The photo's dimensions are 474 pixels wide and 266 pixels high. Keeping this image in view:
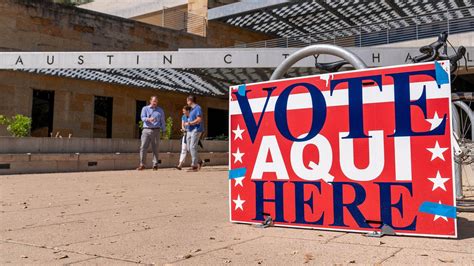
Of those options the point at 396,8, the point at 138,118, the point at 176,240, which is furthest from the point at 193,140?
the point at 396,8

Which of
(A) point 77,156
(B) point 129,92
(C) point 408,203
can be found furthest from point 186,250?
(B) point 129,92

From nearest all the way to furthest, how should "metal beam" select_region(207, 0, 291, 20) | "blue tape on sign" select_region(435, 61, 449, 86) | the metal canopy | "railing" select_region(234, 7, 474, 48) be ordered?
"blue tape on sign" select_region(435, 61, 449, 86) → "railing" select_region(234, 7, 474, 48) → the metal canopy → "metal beam" select_region(207, 0, 291, 20)

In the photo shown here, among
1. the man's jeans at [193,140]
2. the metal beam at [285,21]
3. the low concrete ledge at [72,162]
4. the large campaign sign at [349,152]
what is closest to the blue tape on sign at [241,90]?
the large campaign sign at [349,152]

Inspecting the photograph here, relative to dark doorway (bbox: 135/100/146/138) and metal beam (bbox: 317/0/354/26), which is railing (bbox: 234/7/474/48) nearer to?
metal beam (bbox: 317/0/354/26)

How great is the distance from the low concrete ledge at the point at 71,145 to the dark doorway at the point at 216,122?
9.40 metres

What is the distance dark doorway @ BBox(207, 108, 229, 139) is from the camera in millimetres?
24984

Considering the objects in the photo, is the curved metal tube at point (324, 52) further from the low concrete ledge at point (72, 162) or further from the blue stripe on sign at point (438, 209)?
the low concrete ledge at point (72, 162)

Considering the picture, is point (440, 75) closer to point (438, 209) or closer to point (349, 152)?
point (349, 152)

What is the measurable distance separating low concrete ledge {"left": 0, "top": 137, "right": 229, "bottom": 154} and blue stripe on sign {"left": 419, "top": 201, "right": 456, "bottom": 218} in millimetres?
10744

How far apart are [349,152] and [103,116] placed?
720 inches

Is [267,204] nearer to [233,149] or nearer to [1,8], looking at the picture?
[233,149]

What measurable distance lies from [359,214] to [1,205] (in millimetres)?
4257

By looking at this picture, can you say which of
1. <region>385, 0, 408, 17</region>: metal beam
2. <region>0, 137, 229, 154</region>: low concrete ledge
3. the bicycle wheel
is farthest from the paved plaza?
<region>385, 0, 408, 17</region>: metal beam

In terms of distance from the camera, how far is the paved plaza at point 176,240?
2883mm
